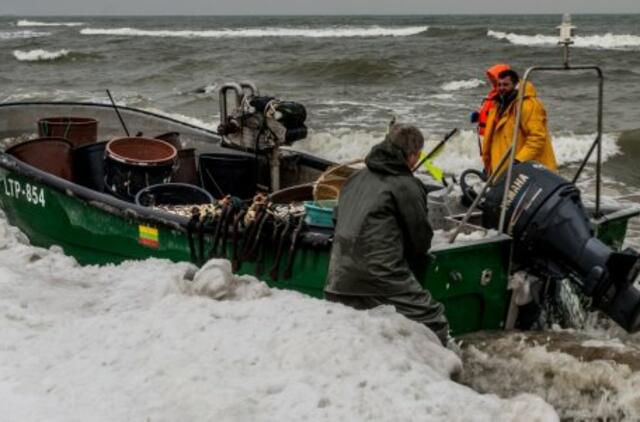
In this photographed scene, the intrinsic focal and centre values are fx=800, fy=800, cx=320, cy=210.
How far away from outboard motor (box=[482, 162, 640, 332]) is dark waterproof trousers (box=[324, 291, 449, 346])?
2.57 ft

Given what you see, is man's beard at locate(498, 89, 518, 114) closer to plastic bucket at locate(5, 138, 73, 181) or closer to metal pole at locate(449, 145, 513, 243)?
metal pole at locate(449, 145, 513, 243)

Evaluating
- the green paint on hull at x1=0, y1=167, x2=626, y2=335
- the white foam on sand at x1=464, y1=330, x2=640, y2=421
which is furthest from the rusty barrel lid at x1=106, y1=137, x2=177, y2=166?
the white foam on sand at x1=464, y1=330, x2=640, y2=421

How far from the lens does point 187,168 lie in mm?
7766

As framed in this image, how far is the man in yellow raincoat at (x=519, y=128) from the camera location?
5.90m

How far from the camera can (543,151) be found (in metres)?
5.98

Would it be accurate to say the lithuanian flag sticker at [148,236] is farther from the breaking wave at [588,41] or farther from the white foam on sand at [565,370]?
the breaking wave at [588,41]

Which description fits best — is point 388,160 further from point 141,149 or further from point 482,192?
point 141,149

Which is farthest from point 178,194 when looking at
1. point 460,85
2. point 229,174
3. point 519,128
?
point 460,85

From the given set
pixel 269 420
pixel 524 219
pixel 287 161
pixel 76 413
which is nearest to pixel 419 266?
pixel 524 219

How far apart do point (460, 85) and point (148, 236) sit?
18959 mm

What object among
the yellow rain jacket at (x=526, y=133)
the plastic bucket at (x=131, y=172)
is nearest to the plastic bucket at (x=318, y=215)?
the yellow rain jacket at (x=526, y=133)

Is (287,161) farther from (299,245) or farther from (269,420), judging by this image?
(269,420)

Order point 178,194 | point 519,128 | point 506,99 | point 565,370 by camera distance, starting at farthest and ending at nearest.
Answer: point 178,194 → point 506,99 → point 519,128 → point 565,370

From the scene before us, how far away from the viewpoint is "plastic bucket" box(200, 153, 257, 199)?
298 inches
